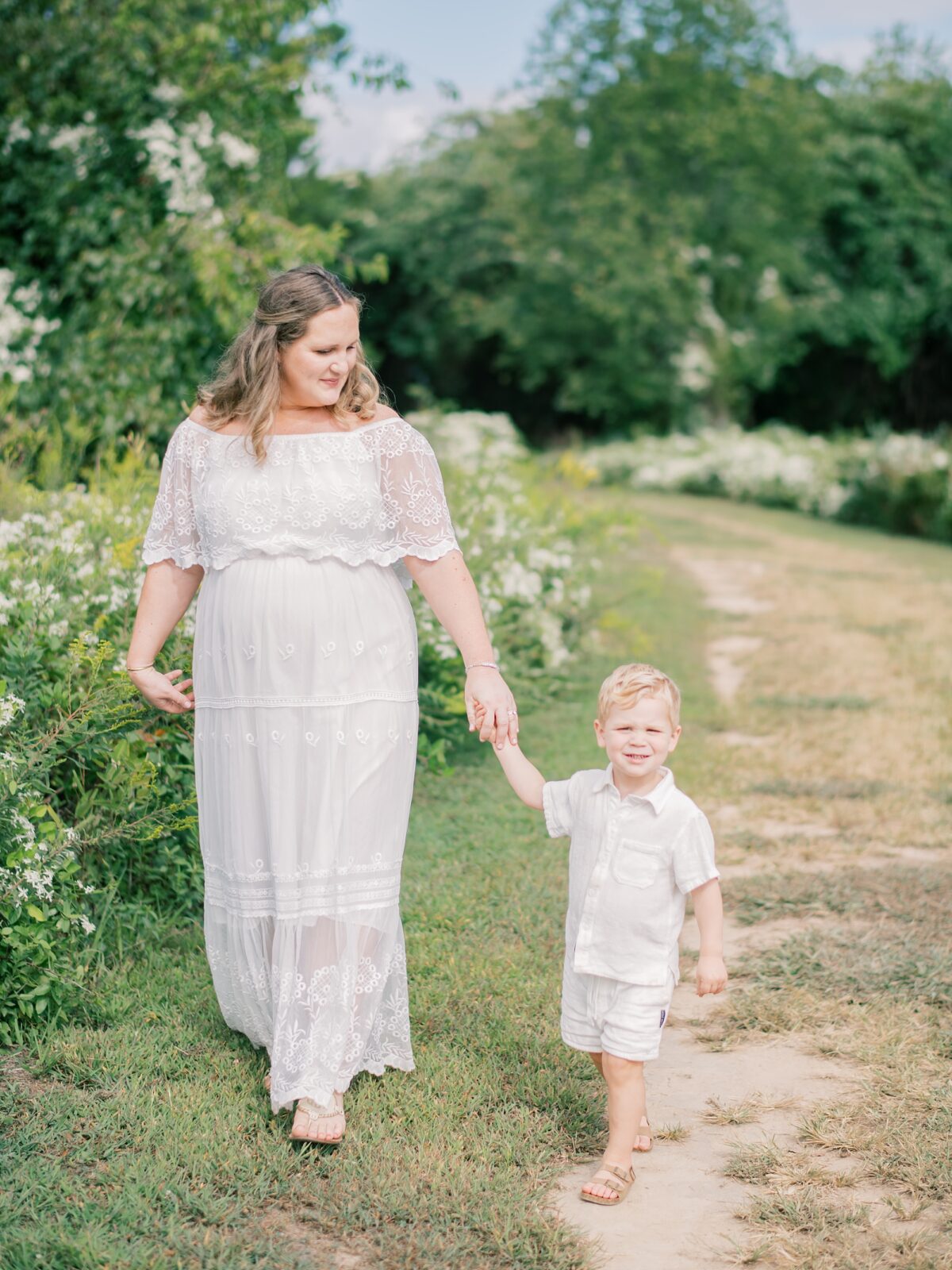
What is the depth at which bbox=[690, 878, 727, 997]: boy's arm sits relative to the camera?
8.62ft

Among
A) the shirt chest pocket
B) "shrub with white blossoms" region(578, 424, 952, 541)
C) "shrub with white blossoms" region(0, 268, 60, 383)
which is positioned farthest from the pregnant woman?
"shrub with white blossoms" region(578, 424, 952, 541)

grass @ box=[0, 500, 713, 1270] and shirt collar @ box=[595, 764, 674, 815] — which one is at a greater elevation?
shirt collar @ box=[595, 764, 674, 815]

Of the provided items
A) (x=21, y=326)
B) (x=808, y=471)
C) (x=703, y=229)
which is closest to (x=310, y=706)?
(x=21, y=326)

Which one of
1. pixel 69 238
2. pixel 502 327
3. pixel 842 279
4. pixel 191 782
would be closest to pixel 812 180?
pixel 842 279

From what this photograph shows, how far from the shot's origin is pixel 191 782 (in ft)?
13.6

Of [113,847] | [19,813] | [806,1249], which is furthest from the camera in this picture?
[113,847]

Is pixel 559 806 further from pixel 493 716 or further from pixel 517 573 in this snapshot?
pixel 517 573

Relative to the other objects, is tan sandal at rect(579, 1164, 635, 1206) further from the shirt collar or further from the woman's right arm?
the woman's right arm

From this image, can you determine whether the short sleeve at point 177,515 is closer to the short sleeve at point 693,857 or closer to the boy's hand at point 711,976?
the short sleeve at point 693,857

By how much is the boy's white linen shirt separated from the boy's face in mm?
61

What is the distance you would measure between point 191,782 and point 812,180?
26.9 m

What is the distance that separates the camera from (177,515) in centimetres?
314

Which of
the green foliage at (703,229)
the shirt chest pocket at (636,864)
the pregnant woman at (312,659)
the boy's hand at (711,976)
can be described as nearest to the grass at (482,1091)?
the pregnant woman at (312,659)

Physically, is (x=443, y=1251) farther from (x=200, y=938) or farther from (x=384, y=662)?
(x=200, y=938)
